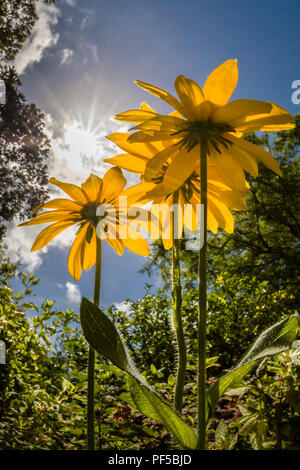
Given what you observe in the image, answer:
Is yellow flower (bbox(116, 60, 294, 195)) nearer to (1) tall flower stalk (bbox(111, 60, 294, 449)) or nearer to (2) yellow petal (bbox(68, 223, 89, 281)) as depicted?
(1) tall flower stalk (bbox(111, 60, 294, 449))

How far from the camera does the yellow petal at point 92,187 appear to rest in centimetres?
76

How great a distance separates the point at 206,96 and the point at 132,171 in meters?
0.20

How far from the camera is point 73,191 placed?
Result: 770mm

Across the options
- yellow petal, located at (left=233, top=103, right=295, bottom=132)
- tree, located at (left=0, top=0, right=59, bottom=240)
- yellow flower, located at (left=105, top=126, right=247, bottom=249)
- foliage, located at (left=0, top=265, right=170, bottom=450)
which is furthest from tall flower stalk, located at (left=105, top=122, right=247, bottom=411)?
tree, located at (left=0, top=0, right=59, bottom=240)

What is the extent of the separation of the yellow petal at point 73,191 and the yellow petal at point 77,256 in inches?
3.0

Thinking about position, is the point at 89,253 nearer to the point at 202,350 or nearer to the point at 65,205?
the point at 65,205

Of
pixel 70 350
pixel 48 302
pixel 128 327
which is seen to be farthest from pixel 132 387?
pixel 128 327

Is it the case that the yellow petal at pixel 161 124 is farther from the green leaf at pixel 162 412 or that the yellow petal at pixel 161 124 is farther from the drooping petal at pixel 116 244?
the green leaf at pixel 162 412

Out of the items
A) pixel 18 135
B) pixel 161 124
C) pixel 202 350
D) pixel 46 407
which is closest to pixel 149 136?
pixel 161 124

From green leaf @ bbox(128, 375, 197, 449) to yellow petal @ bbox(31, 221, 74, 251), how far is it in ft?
1.28

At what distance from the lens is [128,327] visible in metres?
2.45

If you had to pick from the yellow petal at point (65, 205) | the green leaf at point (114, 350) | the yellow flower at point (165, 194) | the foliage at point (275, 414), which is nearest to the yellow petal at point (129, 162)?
the yellow flower at point (165, 194)

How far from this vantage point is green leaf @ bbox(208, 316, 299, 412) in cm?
46
